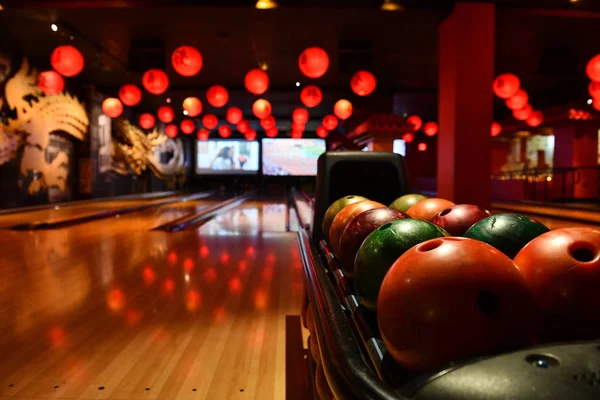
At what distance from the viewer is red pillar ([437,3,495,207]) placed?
542 cm

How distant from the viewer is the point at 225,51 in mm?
8719

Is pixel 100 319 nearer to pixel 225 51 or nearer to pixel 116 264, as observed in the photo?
pixel 116 264

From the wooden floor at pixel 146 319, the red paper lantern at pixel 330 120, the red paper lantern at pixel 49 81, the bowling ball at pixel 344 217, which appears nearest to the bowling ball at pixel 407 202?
the bowling ball at pixel 344 217

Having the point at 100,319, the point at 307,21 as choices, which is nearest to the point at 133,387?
the point at 100,319

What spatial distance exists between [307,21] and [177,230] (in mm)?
3385

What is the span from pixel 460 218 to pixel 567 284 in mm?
596

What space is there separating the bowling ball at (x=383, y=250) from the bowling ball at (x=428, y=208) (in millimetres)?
544

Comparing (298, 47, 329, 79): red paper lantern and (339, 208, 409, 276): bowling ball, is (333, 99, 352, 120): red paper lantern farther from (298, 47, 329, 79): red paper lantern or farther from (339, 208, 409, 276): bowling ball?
(339, 208, 409, 276): bowling ball

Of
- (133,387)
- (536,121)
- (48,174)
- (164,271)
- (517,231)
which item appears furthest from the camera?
(48,174)

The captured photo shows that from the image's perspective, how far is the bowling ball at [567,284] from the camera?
0.94 m

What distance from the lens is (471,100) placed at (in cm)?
546

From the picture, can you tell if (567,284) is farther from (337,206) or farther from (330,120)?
(330,120)

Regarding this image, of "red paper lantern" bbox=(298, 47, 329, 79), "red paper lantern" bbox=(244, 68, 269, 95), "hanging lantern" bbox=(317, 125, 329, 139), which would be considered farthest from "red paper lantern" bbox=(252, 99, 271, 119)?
"hanging lantern" bbox=(317, 125, 329, 139)

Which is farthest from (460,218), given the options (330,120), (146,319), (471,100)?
(330,120)
